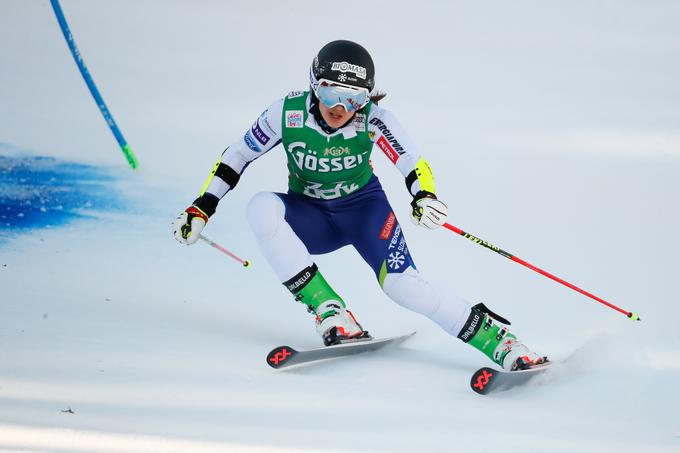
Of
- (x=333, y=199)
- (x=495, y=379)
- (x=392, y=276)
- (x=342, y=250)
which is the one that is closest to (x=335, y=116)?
(x=333, y=199)

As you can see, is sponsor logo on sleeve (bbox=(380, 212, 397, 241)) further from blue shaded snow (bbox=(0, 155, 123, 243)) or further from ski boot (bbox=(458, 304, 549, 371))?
blue shaded snow (bbox=(0, 155, 123, 243))

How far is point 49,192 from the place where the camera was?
17.7 ft

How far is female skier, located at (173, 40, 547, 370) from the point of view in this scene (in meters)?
3.40

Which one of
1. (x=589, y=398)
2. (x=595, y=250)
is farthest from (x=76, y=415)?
(x=595, y=250)

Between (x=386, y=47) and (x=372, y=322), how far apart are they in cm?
386

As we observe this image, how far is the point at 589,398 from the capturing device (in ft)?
10.3

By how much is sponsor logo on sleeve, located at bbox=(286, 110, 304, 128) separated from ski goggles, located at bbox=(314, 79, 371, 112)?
0.17 metres

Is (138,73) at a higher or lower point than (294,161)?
lower

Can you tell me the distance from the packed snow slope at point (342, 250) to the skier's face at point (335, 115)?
0.90 m

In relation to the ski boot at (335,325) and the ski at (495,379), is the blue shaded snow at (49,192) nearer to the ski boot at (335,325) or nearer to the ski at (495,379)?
the ski boot at (335,325)

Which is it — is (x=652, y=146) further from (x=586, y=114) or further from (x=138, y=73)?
(x=138, y=73)

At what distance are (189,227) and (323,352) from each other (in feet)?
2.37

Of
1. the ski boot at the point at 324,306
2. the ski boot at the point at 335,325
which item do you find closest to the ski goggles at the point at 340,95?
the ski boot at the point at 324,306

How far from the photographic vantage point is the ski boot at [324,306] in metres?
3.42
